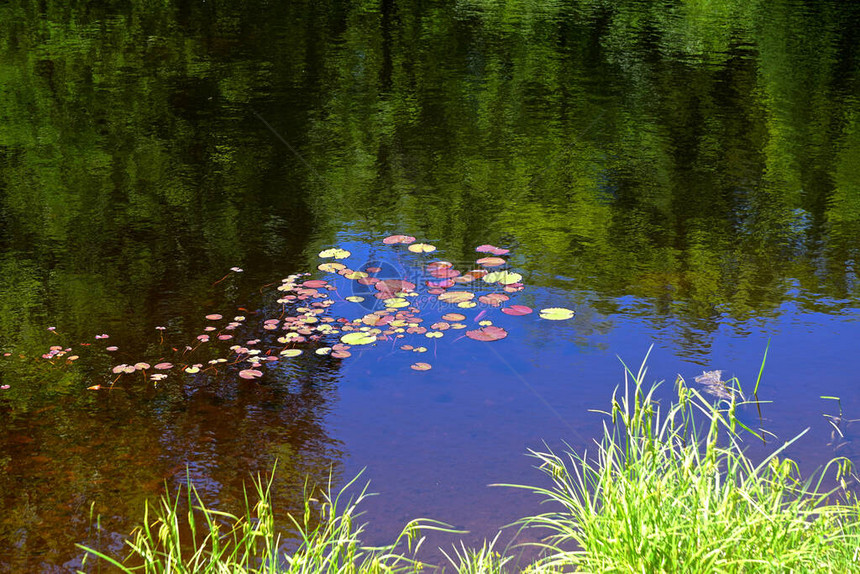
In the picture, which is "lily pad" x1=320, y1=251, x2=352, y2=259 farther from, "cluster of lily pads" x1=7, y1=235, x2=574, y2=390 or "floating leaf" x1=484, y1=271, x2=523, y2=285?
"floating leaf" x1=484, y1=271, x2=523, y2=285

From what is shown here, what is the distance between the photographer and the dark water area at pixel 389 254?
140 inches

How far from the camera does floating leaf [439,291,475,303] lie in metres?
4.93

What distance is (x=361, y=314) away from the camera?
15.7 ft

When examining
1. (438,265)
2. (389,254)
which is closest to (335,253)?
(389,254)

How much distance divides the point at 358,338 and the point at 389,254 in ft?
3.68

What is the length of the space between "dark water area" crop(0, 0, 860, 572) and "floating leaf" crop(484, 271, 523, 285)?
3.8 inches

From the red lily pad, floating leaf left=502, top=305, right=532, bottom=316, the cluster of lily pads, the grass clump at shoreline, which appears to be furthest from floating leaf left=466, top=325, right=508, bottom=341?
the grass clump at shoreline

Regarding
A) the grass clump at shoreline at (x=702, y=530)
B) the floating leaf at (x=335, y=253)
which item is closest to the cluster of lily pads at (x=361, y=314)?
the floating leaf at (x=335, y=253)

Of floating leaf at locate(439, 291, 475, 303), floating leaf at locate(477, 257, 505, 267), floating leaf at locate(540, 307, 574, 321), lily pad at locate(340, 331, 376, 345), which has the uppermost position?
floating leaf at locate(477, 257, 505, 267)

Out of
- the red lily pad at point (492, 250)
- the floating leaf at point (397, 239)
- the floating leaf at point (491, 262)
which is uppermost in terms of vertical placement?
the floating leaf at point (397, 239)

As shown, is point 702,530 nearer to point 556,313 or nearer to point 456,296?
point 556,313

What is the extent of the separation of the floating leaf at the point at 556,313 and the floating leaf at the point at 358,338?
38.6 inches

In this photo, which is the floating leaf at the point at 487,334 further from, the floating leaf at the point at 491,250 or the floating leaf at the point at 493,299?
the floating leaf at the point at 491,250

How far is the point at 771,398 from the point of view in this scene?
400cm
